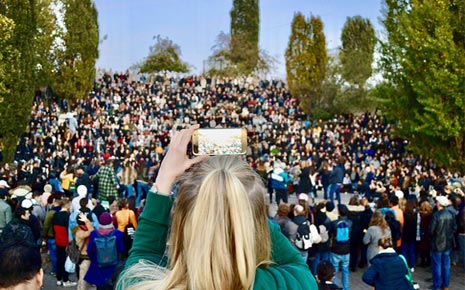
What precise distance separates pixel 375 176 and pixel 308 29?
2158 centimetres

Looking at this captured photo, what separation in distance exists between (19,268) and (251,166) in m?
1.66

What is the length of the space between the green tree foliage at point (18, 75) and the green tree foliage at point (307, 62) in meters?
22.2

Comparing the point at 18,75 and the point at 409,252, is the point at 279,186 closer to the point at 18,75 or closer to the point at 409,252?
the point at 409,252

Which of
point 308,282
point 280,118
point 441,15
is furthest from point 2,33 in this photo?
point 280,118

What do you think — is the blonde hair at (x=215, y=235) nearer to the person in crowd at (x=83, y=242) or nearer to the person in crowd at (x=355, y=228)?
the person in crowd at (x=83, y=242)

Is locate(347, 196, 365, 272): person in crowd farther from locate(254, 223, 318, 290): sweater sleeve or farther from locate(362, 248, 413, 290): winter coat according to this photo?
locate(254, 223, 318, 290): sweater sleeve

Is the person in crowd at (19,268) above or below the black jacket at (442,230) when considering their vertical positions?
above

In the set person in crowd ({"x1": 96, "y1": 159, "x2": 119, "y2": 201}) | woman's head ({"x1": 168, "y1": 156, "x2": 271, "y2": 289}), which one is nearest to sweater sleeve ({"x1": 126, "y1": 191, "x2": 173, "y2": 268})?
woman's head ({"x1": 168, "y1": 156, "x2": 271, "y2": 289})

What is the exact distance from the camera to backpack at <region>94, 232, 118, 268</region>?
7203 millimetres

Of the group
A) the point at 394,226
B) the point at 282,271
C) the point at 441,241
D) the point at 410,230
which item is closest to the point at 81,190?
the point at 394,226

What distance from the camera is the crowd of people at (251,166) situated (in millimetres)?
8875

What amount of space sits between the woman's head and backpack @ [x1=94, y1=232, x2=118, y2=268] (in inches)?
234

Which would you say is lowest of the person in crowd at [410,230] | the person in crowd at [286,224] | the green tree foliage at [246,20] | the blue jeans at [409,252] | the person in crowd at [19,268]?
the blue jeans at [409,252]

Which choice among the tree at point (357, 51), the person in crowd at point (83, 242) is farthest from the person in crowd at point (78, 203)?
the tree at point (357, 51)
